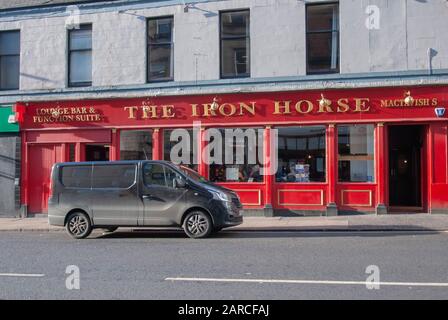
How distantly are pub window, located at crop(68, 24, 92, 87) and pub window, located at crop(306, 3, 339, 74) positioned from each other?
26.0ft

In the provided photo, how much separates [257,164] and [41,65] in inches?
350

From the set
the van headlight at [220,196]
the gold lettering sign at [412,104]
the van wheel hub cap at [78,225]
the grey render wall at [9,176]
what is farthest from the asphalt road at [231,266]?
the grey render wall at [9,176]

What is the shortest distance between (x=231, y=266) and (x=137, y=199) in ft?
14.4

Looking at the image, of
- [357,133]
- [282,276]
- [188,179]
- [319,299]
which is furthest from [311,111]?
[319,299]

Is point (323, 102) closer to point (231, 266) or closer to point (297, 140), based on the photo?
point (297, 140)

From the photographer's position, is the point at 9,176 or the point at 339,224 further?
the point at 9,176

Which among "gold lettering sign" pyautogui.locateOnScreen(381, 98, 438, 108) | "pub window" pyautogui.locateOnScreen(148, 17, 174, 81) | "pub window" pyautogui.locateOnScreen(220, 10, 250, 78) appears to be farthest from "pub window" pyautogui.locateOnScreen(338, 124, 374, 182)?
"pub window" pyautogui.locateOnScreen(148, 17, 174, 81)

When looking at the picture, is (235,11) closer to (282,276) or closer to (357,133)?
(357,133)

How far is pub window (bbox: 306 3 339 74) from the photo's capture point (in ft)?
51.7

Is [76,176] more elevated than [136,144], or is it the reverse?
[136,144]

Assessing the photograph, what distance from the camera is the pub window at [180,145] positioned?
1667 cm

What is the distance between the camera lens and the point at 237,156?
16266 mm

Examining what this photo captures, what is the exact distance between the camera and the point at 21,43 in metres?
18.2

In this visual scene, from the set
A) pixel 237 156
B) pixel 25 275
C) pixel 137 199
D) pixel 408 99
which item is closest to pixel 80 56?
pixel 237 156
